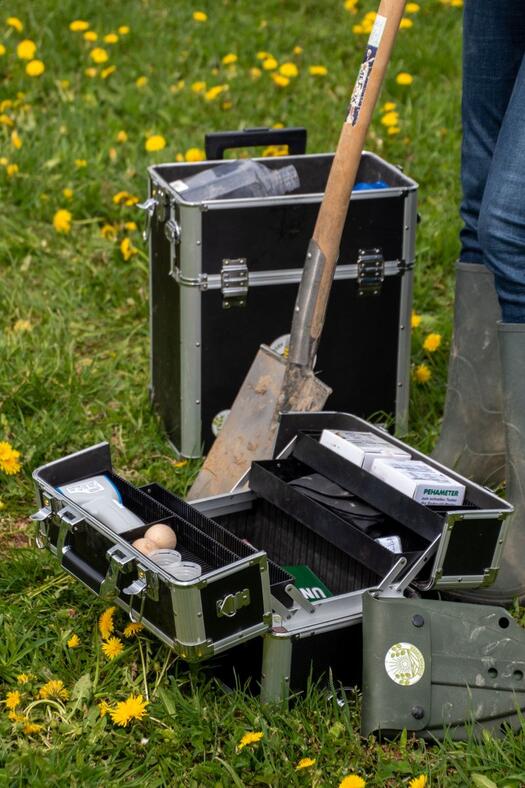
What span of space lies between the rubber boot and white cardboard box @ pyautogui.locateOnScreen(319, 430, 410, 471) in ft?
1.22

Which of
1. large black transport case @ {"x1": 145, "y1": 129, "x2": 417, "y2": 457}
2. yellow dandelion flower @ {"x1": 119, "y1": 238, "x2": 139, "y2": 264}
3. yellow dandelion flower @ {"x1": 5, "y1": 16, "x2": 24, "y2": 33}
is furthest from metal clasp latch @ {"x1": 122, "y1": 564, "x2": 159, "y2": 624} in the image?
yellow dandelion flower @ {"x1": 5, "y1": 16, "x2": 24, "y2": 33}

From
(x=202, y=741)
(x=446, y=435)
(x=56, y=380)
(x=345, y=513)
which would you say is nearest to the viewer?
(x=202, y=741)

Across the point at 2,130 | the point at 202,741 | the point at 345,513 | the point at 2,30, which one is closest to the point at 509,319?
the point at 345,513

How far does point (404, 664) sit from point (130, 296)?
6.72 feet

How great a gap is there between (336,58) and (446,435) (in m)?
2.99

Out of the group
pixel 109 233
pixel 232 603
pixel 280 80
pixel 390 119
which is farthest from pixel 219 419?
pixel 280 80

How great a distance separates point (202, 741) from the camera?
2238 mm

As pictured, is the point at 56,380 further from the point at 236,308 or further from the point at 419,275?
the point at 419,275

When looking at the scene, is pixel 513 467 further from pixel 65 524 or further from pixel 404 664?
pixel 65 524

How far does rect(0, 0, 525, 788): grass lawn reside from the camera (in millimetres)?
2232

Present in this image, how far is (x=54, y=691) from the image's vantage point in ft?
7.78

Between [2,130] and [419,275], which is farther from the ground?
[2,130]

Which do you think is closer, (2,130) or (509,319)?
(509,319)

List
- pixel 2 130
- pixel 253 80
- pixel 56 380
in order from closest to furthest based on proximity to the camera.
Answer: pixel 56 380
pixel 2 130
pixel 253 80
